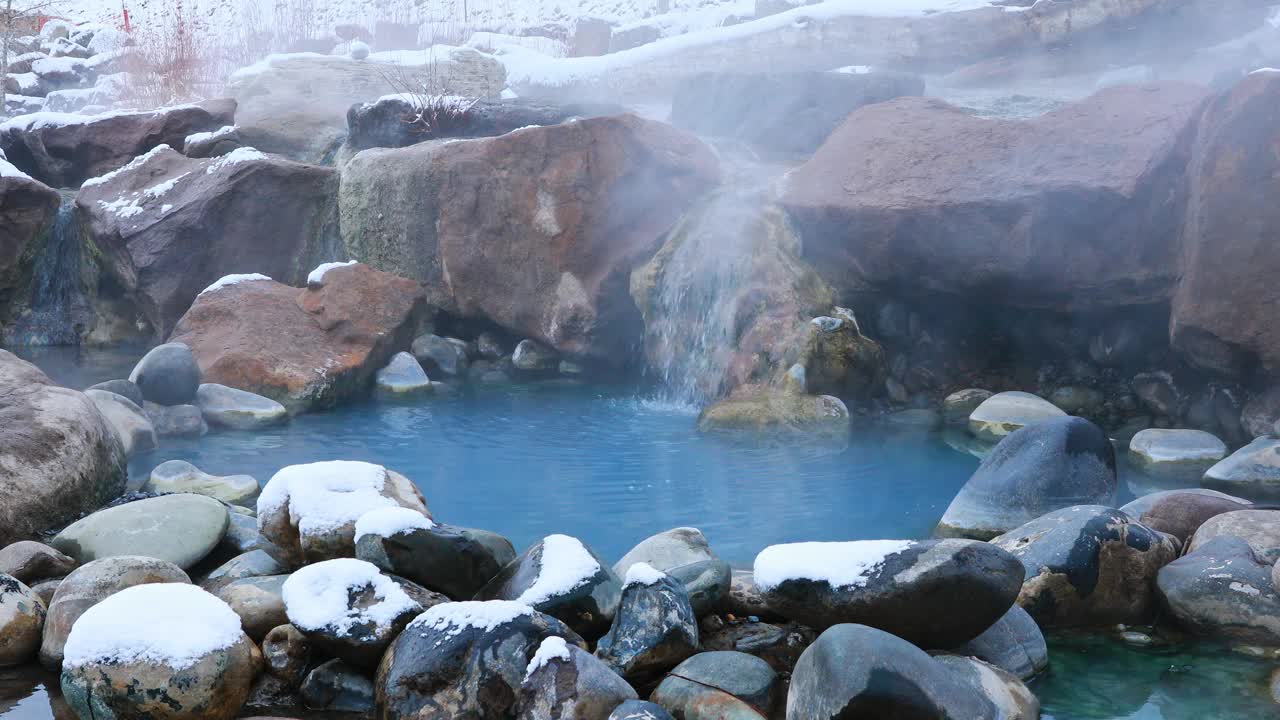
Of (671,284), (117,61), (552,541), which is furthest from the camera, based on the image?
(117,61)

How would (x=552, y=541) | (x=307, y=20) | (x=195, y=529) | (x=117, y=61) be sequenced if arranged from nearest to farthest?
(x=552, y=541) → (x=195, y=529) → (x=117, y=61) → (x=307, y=20)

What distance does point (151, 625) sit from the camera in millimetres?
2814

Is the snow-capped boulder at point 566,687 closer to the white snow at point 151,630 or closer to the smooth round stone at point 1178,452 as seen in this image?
the white snow at point 151,630

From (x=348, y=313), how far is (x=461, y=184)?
4.89 feet

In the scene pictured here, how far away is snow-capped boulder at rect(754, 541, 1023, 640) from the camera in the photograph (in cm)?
301

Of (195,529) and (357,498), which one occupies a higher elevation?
(357,498)

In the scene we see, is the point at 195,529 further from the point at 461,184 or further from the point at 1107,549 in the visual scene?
the point at 461,184

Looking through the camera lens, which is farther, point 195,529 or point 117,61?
point 117,61

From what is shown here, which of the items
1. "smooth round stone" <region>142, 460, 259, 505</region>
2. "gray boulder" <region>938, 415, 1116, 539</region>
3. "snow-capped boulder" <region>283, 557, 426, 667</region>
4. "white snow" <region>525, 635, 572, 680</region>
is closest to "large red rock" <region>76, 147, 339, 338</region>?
"smooth round stone" <region>142, 460, 259, 505</region>

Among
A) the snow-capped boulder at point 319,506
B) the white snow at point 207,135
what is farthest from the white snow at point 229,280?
the snow-capped boulder at point 319,506

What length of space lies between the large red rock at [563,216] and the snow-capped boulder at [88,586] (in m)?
5.08

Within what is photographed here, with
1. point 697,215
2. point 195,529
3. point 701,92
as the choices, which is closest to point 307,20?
point 701,92

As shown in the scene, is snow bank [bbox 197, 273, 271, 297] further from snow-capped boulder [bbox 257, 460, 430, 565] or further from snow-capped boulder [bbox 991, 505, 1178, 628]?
snow-capped boulder [bbox 991, 505, 1178, 628]

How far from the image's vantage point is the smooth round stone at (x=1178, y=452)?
555 centimetres
